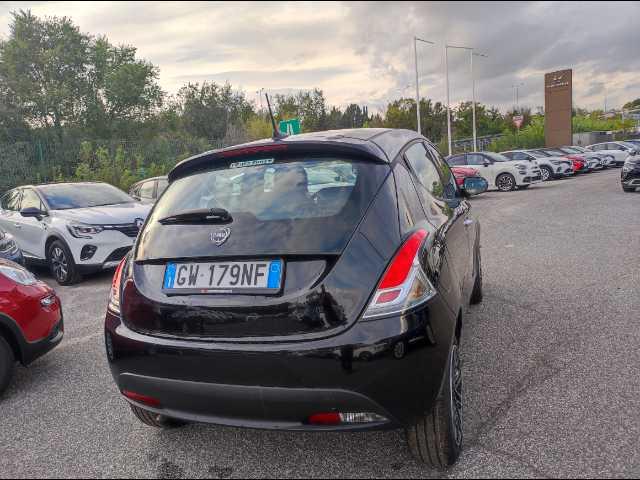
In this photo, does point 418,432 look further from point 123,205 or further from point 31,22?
point 31,22

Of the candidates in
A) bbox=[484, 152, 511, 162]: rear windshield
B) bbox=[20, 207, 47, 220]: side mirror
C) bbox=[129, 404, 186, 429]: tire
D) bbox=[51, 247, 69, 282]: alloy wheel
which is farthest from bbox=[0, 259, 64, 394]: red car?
bbox=[484, 152, 511, 162]: rear windshield

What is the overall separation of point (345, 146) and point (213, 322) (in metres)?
1.03

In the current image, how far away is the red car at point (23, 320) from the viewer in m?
3.83

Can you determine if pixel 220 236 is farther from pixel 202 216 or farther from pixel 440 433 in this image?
pixel 440 433

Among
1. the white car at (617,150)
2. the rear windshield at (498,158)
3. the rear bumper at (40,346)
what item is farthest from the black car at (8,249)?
the white car at (617,150)

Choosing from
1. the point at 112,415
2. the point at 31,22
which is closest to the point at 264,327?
the point at 112,415

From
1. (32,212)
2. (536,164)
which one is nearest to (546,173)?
(536,164)

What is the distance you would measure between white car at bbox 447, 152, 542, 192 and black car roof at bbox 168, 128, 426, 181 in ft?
58.0

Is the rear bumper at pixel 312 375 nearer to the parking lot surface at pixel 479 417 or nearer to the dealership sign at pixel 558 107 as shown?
the parking lot surface at pixel 479 417

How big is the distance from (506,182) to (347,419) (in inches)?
758

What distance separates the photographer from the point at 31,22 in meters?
31.0

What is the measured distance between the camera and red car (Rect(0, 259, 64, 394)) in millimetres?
3830

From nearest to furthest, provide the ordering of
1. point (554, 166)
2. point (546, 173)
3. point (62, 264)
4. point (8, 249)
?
point (8, 249)
point (62, 264)
point (546, 173)
point (554, 166)

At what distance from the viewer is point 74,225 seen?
24.6 feet
